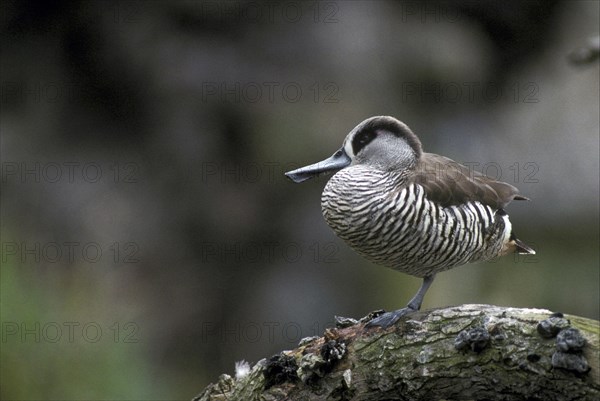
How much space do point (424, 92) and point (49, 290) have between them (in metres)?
3.27

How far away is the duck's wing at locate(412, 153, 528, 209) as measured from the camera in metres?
3.36

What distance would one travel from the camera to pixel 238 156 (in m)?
6.50

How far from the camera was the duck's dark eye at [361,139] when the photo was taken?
134 inches

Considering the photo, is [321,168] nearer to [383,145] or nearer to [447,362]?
[383,145]

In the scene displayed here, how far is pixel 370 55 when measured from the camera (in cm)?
667

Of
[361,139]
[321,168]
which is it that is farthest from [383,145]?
[321,168]

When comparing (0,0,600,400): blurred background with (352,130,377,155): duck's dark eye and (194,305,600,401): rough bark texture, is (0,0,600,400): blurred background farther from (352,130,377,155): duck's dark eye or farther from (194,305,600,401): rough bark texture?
(194,305,600,401): rough bark texture

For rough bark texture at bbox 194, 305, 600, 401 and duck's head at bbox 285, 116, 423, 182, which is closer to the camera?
rough bark texture at bbox 194, 305, 600, 401

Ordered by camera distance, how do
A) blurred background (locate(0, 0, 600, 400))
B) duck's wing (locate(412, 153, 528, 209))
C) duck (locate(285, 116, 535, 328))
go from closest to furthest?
1. duck (locate(285, 116, 535, 328))
2. duck's wing (locate(412, 153, 528, 209))
3. blurred background (locate(0, 0, 600, 400))

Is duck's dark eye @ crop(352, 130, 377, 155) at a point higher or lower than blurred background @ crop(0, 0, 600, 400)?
higher

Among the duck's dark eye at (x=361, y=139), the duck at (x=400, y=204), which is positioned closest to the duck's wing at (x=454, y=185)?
the duck at (x=400, y=204)

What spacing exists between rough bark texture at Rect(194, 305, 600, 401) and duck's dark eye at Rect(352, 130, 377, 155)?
736 mm

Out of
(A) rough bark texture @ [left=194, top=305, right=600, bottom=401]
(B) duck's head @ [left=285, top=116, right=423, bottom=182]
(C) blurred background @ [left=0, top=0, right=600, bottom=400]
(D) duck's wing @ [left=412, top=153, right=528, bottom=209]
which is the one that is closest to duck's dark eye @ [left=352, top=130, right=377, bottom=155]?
(B) duck's head @ [left=285, top=116, right=423, bottom=182]

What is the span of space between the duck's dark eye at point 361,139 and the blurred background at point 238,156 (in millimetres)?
2714
